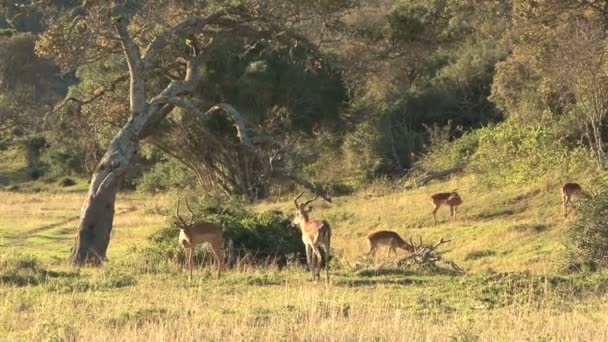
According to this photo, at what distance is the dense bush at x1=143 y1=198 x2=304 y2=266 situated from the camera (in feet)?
51.1

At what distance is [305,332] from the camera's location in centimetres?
709

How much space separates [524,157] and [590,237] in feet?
54.9

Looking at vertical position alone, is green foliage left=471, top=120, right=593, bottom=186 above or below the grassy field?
above

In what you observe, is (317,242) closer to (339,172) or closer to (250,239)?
(250,239)

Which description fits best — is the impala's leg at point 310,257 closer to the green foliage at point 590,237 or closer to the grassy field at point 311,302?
the grassy field at point 311,302

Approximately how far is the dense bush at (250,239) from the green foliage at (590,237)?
5397mm

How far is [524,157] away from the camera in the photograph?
3000 centimetres

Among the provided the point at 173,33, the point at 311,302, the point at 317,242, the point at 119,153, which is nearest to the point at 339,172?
the point at 173,33

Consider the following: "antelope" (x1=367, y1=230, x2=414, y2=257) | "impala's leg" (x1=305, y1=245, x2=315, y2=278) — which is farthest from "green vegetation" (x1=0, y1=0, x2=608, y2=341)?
"antelope" (x1=367, y1=230, x2=414, y2=257)

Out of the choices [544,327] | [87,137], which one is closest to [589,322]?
[544,327]

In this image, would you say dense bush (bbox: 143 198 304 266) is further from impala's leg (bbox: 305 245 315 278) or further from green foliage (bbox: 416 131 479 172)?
green foliage (bbox: 416 131 479 172)

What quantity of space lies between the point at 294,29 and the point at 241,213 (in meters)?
4.50

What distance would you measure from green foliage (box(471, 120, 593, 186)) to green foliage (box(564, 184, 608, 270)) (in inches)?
480

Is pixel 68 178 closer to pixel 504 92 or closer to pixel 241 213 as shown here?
pixel 504 92
